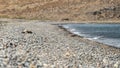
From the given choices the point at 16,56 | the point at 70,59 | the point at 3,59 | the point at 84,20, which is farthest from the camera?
the point at 84,20

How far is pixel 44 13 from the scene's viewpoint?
77062 mm

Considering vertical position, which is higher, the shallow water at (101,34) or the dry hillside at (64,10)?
the shallow water at (101,34)

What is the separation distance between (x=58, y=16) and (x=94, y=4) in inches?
310

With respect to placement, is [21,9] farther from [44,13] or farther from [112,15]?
[112,15]

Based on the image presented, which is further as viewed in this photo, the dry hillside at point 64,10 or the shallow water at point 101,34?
the dry hillside at point 64,10

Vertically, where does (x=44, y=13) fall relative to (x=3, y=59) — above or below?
below

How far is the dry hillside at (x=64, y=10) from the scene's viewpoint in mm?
73875

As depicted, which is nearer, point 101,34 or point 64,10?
point 101,34

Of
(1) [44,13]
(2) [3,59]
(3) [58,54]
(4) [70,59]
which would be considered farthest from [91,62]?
(1) [44,13]

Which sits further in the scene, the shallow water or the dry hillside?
the dry hillside

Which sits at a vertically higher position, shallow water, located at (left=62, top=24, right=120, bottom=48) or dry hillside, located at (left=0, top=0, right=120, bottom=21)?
shallow water, located at (left=62, top=24, right=120, bottom=48)

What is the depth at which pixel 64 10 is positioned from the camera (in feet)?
254

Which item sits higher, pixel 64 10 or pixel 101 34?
pixel 101 34

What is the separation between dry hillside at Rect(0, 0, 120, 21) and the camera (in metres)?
73.9
